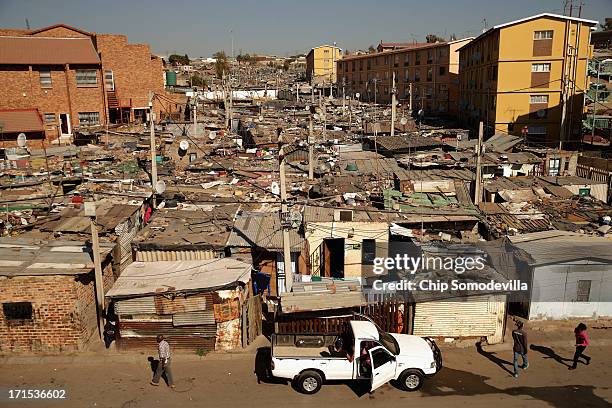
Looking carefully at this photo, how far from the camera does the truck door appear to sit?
29.6ft

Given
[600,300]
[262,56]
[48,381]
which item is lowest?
[48,381]

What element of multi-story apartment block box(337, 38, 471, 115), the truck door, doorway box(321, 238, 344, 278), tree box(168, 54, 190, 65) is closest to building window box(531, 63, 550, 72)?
multi-story apartment block box(337, 38, 471, 115)

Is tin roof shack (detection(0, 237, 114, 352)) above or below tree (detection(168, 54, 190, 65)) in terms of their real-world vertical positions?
below

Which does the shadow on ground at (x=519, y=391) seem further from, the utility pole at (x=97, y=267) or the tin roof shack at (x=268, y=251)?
the utility pole at (x=97, y=267)

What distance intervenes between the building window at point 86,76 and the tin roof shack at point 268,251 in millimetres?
26630

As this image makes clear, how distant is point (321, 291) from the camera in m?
11.1

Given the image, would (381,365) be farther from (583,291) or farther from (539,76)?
(539,76)

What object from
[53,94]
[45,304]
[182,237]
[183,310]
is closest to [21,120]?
[53,94]

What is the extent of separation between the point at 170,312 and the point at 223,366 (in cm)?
161

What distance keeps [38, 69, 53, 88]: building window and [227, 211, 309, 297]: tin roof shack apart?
26149 millimetres

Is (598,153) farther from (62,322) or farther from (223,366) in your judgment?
(62,322)

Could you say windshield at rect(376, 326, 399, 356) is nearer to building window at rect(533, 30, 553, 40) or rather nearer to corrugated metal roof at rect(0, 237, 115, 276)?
corrugated metal roof at rect(0, 237, 115, 276)

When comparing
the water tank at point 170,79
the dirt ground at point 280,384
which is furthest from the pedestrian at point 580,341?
the water tank at point 170,79

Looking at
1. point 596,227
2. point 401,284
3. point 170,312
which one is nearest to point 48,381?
point 170,312
